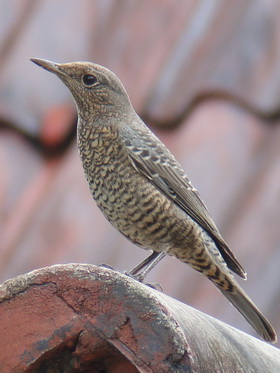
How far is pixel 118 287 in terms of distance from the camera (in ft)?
5.60

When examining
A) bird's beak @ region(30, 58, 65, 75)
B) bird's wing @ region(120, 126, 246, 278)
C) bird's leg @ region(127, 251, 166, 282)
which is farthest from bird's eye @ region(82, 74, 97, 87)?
bird's leg @ region(127, 251, 166, 282)

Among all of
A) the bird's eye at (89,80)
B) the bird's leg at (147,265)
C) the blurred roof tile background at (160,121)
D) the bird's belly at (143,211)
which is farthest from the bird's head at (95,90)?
the bird's leg at (147,265)

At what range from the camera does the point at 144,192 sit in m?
3.47

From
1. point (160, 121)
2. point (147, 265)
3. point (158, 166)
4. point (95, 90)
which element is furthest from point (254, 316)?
point (95, 90)

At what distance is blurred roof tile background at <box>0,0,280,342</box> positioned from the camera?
10.4 ft

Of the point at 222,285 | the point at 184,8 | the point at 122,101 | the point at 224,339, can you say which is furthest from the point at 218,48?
the point at 224,339

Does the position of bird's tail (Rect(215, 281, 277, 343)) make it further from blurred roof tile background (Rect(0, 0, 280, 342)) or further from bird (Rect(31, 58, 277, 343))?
bird (Rect(31, 58, 277, 343))

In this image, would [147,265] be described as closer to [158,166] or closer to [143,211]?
[143,211]

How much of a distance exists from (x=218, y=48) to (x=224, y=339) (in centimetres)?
221

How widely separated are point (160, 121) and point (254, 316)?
111 centimetres

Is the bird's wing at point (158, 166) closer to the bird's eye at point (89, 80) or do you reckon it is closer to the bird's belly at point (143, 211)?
the bird's belly at point (143, 211)

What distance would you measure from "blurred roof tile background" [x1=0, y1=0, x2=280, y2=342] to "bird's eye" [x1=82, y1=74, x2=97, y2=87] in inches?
7.0

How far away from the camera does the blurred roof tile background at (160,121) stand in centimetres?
316

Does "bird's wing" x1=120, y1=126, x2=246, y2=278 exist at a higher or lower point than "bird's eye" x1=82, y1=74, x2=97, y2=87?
lower
